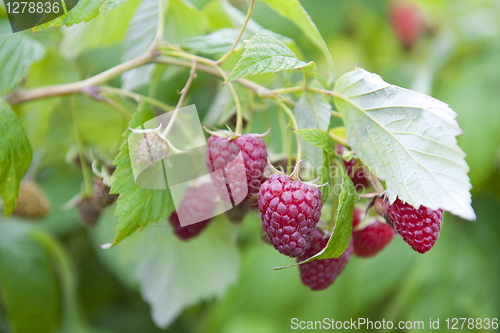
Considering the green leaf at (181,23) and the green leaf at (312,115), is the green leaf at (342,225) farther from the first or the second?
the green leaf at (181,23)

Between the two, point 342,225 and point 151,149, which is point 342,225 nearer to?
point 342,225

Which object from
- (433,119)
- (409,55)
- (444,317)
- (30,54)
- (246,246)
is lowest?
(246,246)

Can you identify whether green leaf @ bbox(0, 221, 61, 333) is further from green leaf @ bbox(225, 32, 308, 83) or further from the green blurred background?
green leaf @ bbox(225, 32, 308, 83)

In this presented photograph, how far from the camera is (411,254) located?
1270mm

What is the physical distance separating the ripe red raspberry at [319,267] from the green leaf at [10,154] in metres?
0.44

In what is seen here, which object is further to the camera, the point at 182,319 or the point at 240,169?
the point at 182,319

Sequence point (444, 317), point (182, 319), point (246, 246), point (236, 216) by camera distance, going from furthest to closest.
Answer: point (182, 319) < point (246, 246) < point (444, 317) < point (236, 216)

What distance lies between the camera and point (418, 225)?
0.50 m

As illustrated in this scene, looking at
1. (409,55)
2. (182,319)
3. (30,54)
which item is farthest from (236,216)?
(409,55)

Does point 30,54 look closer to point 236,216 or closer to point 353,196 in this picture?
point 236,216

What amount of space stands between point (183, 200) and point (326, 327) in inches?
32.3

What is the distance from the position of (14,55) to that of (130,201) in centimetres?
36

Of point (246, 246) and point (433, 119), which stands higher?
point (433, 119)

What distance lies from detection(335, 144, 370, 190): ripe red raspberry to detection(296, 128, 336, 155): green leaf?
0.26 ft
